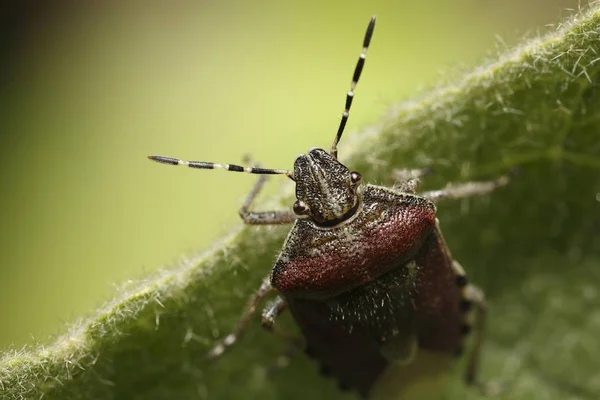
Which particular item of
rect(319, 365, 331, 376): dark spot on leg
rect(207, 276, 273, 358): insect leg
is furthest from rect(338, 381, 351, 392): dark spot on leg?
rect(207, 276, 273, 358): insect leg

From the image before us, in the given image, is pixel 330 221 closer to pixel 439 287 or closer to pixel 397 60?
pixel 439 287

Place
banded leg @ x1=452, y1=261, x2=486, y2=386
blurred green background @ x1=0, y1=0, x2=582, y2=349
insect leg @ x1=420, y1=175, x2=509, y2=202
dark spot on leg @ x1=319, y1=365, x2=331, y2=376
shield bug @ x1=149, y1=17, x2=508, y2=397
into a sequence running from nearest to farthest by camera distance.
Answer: shield bug @ x1=149, y1=17, x2=508, y2=397 < insect leg @ x1=420, y1=175, x2=509, y2=202 < banded leg @ x1=452, y1=261, x2=486, y2=386 < dark spot on leg @ x1=319, y1=365, x2=331, y2=376 < blurred green background @ x1=0, y1=0, x2=582, y2=349

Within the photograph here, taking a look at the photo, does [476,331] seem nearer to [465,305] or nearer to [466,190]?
[465,305]

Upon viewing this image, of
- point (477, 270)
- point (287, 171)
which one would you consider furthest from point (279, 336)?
point (477, 270)

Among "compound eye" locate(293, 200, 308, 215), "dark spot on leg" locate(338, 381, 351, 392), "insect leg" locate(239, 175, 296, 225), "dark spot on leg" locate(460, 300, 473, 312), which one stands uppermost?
"compound eye" locate(293, 200, 308, 215)

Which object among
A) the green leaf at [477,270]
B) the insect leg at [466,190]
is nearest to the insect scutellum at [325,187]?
the green leaf at [477,270]

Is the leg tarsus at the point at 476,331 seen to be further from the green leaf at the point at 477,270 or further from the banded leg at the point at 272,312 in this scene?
the banded leg at the point at 272,312

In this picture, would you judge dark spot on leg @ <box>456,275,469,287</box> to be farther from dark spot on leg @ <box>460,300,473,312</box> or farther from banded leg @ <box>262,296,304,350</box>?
banded leg @ <box>262,296,304,350</box>
